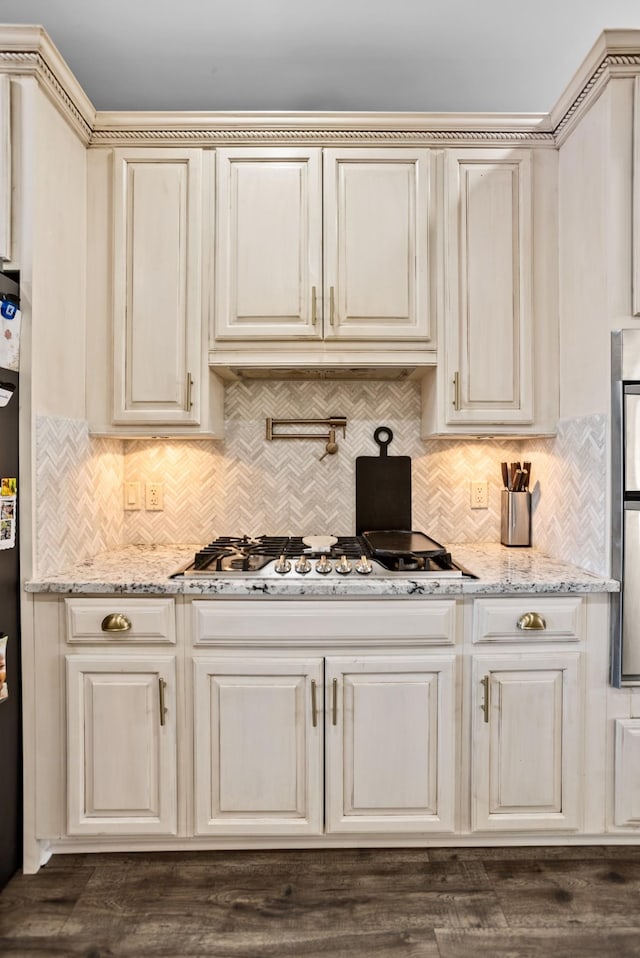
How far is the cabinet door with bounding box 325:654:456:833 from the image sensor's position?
75.9 inches

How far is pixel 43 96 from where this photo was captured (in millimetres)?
1918

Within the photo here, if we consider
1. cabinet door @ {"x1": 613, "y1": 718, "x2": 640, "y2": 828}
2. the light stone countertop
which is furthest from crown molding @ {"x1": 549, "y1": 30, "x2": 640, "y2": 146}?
cabinet door @ {"x1": 613, "y1": 718, "x2": 640, "y2": 828}

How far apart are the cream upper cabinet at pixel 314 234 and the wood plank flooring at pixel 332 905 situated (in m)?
1.76

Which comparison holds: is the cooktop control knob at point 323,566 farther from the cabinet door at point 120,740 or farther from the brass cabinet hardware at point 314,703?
the cabinet door at point 120,740

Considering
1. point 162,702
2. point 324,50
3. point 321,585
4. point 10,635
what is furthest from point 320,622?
point 324,50

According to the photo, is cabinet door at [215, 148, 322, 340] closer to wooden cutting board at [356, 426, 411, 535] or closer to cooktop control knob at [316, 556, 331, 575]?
wooden cutting board at [356, 426, 411, 535]

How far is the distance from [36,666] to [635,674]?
73.8 inches

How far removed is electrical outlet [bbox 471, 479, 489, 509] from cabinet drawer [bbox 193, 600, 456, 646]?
827 millimetres

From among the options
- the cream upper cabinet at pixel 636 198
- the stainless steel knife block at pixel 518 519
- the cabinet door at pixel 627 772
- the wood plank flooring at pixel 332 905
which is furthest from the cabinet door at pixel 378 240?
the wood plank flooring at pixel 332 905

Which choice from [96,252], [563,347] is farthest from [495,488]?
[96,252]

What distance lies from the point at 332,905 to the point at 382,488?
4.90ft

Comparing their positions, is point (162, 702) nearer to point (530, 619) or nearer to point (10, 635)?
point (10, 635)

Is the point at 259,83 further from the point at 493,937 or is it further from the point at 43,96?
the point at 493,937

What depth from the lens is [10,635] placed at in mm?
1864
